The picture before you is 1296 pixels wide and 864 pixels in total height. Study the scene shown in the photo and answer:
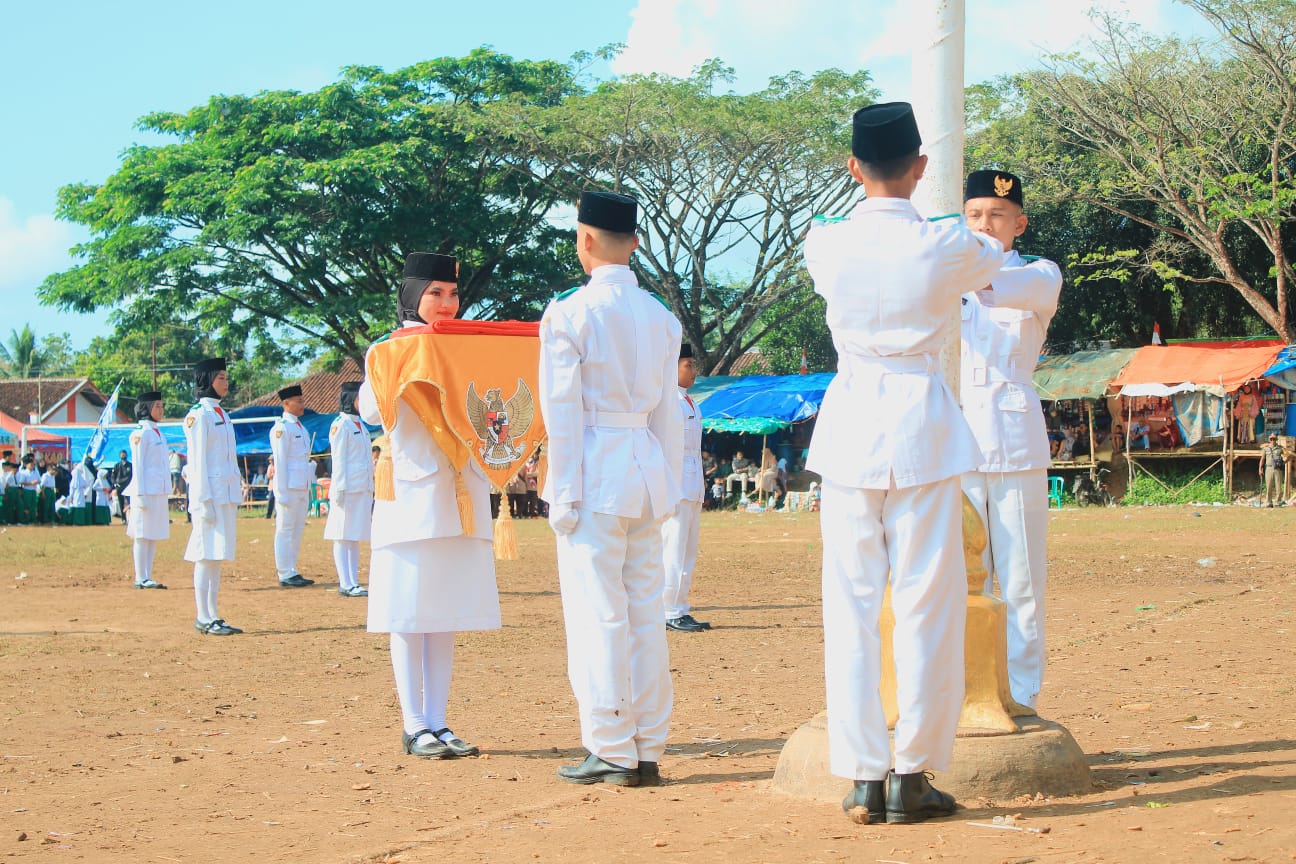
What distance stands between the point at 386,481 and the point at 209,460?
5587 millimetres

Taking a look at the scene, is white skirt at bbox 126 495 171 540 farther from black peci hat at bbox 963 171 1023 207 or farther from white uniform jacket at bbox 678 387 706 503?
black peci hat at bbox 963 171 1023 207

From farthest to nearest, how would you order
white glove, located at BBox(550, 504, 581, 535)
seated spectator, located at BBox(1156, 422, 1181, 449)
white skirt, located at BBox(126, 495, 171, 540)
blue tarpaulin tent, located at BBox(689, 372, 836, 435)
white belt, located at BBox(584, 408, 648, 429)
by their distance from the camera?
blue tarpaulin tent, located at BBox(689, 372, 836, 435) < seated spectator, located at BBox(1156, 422, 1181, 449) < white skirt, located at BBox(126, 495, 171, 540) < white belt, located at BBox(584, 408, 648, 429) < white glove, located at BBox(550, 504, 581, 535)

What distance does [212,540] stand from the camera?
10859mm

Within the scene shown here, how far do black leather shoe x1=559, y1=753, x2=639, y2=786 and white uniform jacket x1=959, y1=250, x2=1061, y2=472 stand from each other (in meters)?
1.97

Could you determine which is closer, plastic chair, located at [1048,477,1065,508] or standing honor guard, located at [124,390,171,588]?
standing honor guard, located at [124,390,171,588]

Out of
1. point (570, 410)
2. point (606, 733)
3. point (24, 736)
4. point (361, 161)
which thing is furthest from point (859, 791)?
point (361, 161)

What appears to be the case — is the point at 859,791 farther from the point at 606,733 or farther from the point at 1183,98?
the point at 1183,98

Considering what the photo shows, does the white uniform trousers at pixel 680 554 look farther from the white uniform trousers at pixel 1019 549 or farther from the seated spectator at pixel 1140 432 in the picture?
the seated spectator at pixel 1140 432

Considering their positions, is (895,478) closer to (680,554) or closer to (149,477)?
(680,554)

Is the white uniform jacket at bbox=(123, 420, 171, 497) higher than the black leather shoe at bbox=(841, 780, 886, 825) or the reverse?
higher

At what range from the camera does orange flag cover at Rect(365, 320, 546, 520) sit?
6152mm

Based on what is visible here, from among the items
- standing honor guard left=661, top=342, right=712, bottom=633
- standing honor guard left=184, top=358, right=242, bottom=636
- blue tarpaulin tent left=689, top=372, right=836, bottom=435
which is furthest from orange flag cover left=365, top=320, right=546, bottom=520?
Result: blue tarpaulin tent left=689, top=372, right=836, bottom=435

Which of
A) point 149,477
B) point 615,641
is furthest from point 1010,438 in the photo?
point 149,477

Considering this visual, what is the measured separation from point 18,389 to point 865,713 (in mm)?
68139
